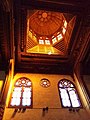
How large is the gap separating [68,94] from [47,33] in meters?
5.79

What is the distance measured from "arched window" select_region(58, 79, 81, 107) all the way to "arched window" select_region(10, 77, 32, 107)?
198 cm

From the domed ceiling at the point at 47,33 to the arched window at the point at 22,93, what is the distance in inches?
86.9

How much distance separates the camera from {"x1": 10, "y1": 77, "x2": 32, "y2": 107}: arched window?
9.40m

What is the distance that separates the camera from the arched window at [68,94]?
9.79 meters

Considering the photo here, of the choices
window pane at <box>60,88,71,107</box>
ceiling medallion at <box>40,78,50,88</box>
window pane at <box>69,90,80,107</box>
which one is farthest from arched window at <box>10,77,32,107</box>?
window pane at <box>69,90,80,107</box>

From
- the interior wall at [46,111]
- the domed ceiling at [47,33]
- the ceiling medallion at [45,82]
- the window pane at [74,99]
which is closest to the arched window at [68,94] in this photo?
the window pane at [74,99]

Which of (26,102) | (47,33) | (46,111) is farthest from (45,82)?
(47,33)

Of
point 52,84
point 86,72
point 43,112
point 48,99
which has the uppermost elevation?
point 86,72

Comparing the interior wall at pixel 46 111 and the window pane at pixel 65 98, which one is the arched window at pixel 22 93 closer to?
the interior wall at pixel 46 111

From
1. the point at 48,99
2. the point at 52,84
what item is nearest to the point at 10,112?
the point at 48,99

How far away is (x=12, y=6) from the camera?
8242 millimetres

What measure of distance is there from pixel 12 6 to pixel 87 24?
426 centimetres

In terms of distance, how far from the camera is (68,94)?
407 inches

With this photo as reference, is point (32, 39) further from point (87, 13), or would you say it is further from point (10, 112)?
point (10, 112)
